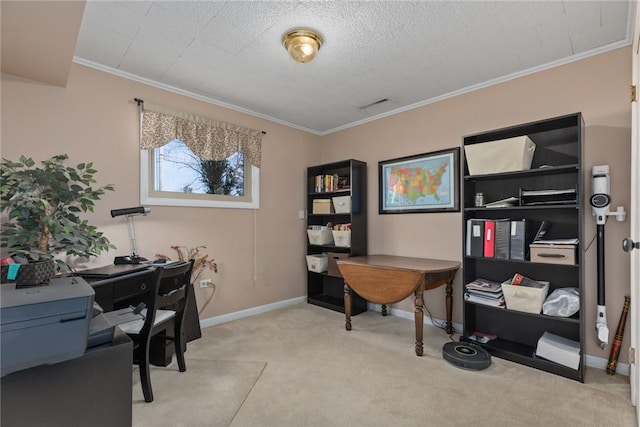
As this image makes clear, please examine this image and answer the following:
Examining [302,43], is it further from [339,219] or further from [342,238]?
[339,219]

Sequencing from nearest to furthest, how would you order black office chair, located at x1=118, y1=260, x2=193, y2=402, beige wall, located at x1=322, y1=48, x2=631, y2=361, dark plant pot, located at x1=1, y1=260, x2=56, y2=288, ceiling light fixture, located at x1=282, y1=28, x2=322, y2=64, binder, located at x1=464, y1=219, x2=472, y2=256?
dark plant pot, located at x1=1, y1=260, x2=56, y2=288, black office chair, located at x1=118, y1=260, x2=193, y2=402, ceiling light fixture, located at x1=282, y1=28, x2=322, y2=64, beige wall, located at x1=322, y1=48, x2=631, y2=361, binder, located at x1=464, y1=219, x2=472, y2=256

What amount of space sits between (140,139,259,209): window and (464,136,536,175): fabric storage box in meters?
2.20

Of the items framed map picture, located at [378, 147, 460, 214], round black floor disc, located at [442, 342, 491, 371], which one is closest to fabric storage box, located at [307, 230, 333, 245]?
framed map picture, located at [378, 147, 460, 214]

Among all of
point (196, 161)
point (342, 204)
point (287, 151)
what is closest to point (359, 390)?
point (342, 204)

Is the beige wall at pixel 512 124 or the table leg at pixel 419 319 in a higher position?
the beige wall at pixel 512 124

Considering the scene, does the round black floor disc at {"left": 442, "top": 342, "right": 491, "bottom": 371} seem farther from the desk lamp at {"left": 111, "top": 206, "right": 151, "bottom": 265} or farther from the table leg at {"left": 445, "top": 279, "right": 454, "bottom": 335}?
the desk lamp at {"left": 111, "top": 206, "right": 151, "bottom": 265}

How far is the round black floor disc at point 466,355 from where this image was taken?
7.09 feet

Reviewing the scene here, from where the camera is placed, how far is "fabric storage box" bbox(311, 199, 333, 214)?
3770mm

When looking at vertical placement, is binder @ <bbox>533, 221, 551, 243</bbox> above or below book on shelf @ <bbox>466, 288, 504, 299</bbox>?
above

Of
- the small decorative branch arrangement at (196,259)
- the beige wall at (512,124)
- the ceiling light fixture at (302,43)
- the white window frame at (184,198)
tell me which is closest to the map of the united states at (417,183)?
the beige wall at (512,124)

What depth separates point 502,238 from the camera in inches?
93.0

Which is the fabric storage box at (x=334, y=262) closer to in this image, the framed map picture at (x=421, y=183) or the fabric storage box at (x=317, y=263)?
the fabric storage box at (x=317, y=263)

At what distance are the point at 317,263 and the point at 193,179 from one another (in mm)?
1680

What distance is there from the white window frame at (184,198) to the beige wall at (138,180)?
51 millimetres
